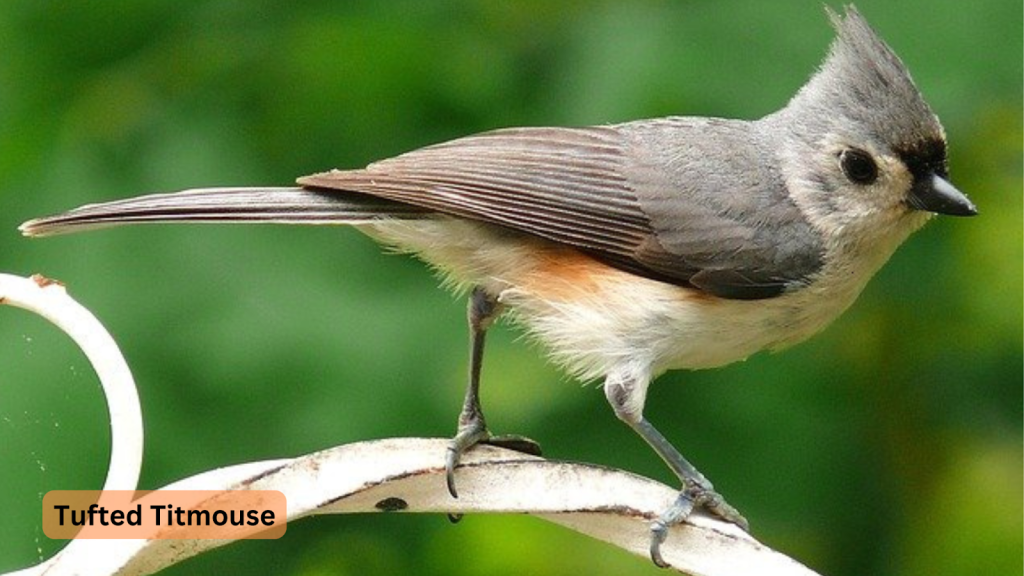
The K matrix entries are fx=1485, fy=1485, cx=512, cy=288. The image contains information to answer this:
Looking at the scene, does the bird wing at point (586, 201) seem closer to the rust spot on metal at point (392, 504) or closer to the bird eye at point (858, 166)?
the bird eye at point (858, 166)

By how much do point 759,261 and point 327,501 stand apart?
133cm

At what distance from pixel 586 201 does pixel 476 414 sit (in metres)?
0.51

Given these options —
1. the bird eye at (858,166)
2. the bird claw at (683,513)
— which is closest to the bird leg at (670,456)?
the bird claw at (683,513)

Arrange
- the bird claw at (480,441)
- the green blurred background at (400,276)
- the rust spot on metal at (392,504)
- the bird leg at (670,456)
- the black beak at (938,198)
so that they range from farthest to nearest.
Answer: the green blurred background at (400,276), the black beak at (938,198), the bird leg at (670,456), the bird claw at (480,441), the rust spot on metal at (392,504)

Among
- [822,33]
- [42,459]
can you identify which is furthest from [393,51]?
[42,459]

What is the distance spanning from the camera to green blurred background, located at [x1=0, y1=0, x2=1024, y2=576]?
317 cm

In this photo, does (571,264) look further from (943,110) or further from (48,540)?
(48,540)

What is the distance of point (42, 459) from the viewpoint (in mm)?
2986

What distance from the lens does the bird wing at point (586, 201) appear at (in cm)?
275

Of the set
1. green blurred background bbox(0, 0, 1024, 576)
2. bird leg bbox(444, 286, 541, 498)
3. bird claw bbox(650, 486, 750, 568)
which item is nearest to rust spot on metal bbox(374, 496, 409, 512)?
bird leg bbox(444, 286, 541, 498)

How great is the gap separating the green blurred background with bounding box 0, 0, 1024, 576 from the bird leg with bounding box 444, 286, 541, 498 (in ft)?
1.04

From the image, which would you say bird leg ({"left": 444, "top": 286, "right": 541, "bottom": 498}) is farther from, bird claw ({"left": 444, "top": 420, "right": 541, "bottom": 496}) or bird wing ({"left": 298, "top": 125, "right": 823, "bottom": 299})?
bird wing ({"left": 298, "top": 125, "right": 823, "bottom": 299})

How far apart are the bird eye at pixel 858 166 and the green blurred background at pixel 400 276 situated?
1.20ft

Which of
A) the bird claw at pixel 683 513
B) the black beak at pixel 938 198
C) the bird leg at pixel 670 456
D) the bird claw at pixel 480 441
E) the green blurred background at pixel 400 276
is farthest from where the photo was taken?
the green blurred background at pixel 400 276
